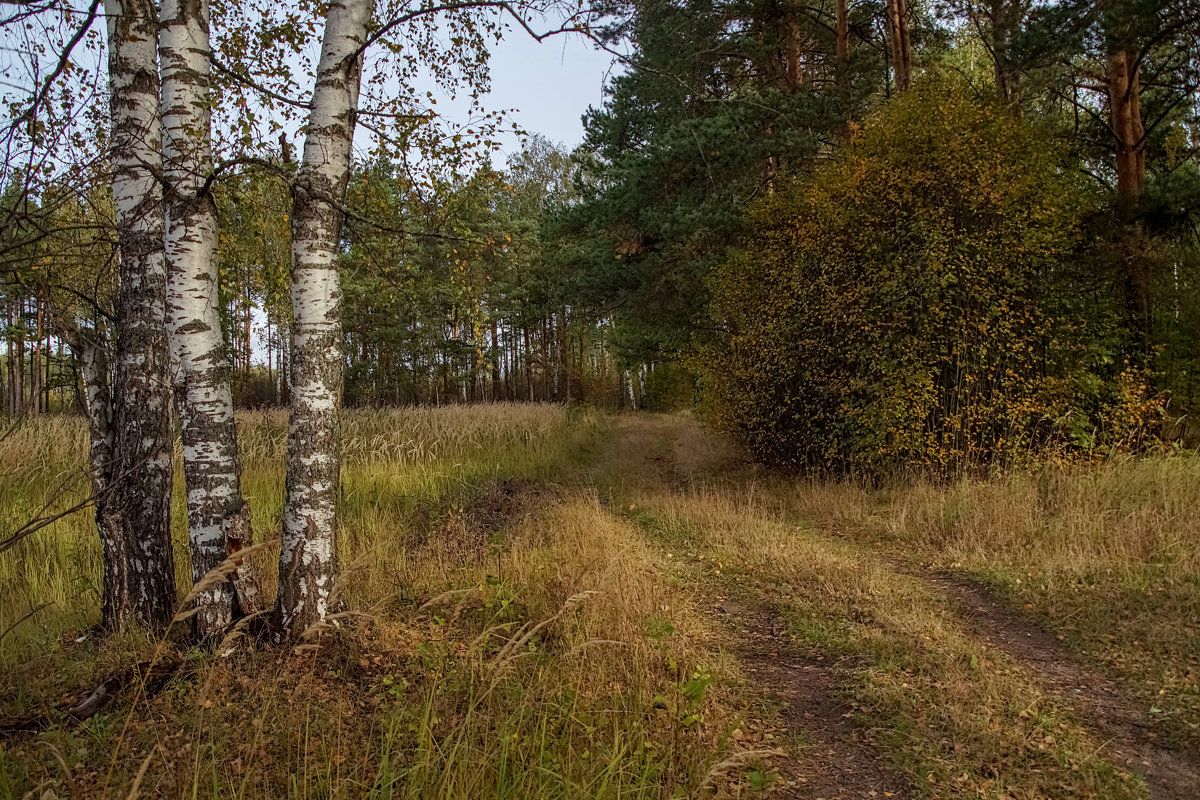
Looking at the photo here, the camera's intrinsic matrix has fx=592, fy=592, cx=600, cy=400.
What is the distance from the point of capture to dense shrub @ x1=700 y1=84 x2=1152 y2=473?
21.3 ft

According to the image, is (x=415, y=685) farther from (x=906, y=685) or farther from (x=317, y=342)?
(x=906, y=685)

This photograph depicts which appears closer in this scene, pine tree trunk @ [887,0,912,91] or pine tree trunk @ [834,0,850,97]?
pine tree trunk @ [887,0,912,91]

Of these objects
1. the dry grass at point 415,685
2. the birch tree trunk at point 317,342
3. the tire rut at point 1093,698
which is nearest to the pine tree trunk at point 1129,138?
the tire rut at point 1093,698

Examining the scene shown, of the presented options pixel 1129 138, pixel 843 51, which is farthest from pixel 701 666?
pixel 843 51

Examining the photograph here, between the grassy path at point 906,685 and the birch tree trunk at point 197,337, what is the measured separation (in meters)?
2.93

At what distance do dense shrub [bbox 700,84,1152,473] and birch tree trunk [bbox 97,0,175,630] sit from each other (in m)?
6.74

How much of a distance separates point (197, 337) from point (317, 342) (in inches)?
27.8

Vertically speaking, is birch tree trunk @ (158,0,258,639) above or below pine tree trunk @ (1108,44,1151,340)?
below

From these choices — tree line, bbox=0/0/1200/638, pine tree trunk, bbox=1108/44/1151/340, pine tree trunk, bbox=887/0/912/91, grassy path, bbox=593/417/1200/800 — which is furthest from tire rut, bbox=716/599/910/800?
pine tree trunk, bbox=887/0/912/91

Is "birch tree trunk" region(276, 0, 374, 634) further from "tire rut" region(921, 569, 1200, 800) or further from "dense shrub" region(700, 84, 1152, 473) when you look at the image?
"dense shrub" region(700, 84, 1152, 473)

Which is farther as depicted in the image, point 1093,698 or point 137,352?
point 137,352

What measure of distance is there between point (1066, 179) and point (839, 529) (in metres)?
5.03

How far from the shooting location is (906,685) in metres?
3.16

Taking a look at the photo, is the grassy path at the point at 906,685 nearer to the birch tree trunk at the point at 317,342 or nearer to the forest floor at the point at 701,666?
the forest floor at the point at 701,666
